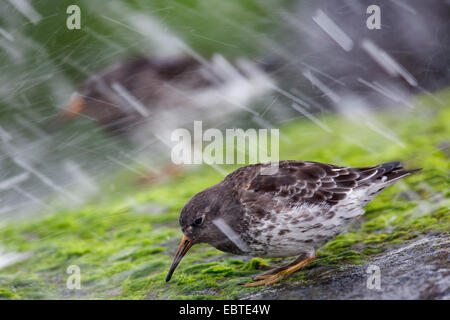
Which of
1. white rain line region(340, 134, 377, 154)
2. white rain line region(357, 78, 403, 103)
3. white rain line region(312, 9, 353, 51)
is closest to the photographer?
white rain line region(340, 134, 377, 154)

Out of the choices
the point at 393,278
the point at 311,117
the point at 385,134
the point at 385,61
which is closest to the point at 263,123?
the point at 311,117

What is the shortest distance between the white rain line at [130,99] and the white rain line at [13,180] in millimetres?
2170

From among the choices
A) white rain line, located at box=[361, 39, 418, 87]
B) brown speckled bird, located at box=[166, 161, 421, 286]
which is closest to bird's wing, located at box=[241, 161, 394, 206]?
brown speckled bird, located at box=[166, 161, 421, 286]

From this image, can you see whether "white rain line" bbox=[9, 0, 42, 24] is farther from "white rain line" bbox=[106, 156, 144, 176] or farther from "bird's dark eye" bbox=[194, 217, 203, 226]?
"bird's dark eye" bbox=[194, 217, 203, 226]

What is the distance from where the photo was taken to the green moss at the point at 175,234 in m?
4.16

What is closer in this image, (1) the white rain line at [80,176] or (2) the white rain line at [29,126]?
(1) the white rain line at [80,176]

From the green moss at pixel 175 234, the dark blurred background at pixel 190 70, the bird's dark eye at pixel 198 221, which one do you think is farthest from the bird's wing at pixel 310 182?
the dark blurred background at pixel 190 70

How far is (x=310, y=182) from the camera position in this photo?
161 inches

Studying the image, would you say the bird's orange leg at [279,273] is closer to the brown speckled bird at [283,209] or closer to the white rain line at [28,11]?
the brown speckled bird at [283,209]

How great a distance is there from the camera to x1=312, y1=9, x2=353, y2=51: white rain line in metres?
11.0

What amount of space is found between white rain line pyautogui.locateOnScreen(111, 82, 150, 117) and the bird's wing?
570 cm

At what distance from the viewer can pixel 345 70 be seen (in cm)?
1037
